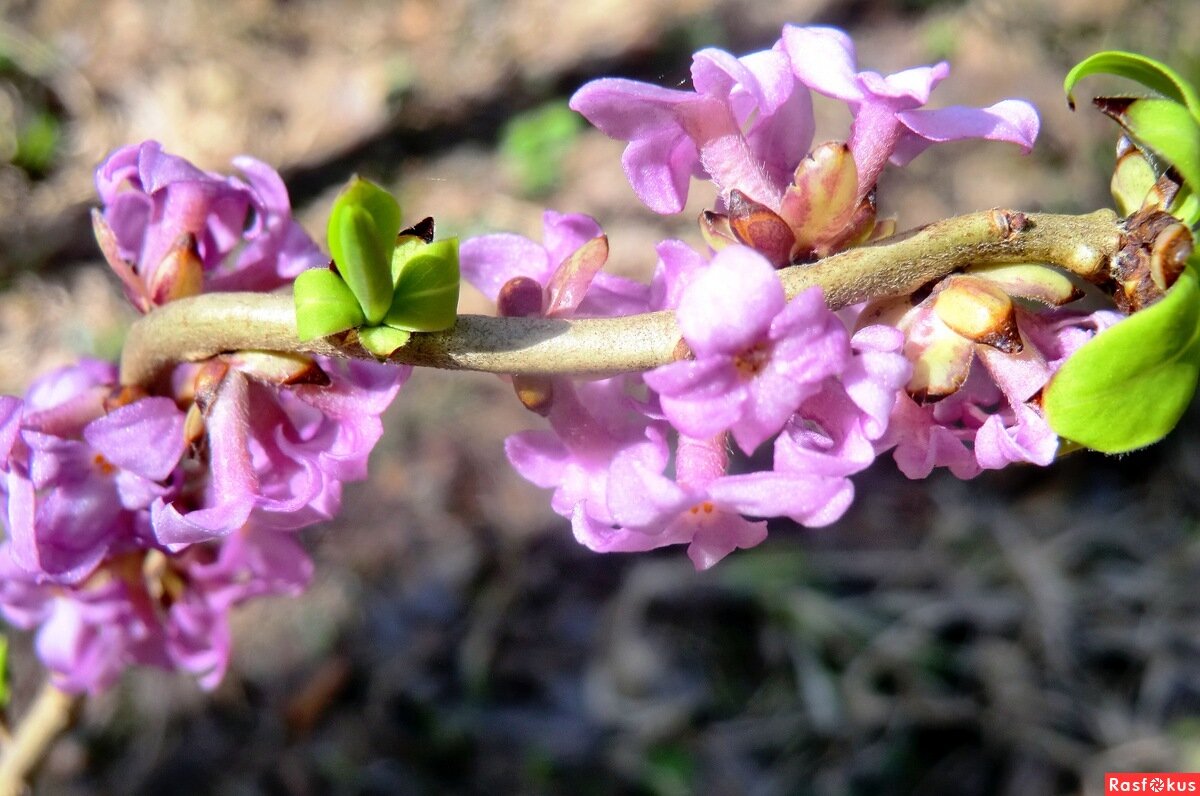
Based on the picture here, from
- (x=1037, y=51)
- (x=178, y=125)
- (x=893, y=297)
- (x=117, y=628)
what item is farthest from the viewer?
(x=1037, y=51)

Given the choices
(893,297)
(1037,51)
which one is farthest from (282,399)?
(1037,51)

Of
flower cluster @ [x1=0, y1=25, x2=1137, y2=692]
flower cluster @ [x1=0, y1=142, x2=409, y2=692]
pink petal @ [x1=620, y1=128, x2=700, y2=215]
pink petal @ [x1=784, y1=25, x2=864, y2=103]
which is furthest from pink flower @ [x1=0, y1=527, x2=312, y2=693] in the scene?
pink petal @ [x1=784, y1=25, x2=864, y2=103]

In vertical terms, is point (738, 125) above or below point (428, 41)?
above

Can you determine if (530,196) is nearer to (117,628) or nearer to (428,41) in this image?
(428,41)

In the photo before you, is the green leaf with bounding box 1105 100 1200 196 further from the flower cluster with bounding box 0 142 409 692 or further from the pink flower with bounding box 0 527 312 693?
the pink flower with bounding box 0 527 312 693

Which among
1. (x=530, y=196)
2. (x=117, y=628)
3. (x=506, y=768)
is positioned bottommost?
(x=506, y=768)

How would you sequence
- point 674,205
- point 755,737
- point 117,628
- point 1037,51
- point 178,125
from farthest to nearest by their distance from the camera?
point 1037,51
point 178,125
point 755,737
point 117,628
point 674,205

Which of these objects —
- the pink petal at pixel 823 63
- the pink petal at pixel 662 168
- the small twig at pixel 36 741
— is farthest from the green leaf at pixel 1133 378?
the small twig at pixel 36 741
